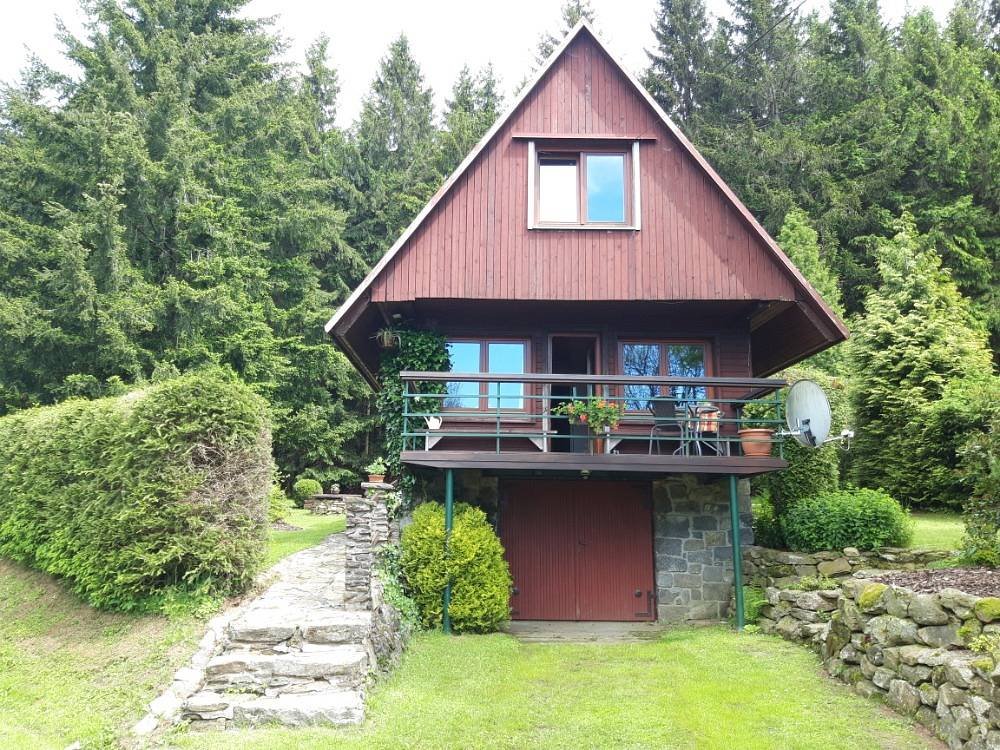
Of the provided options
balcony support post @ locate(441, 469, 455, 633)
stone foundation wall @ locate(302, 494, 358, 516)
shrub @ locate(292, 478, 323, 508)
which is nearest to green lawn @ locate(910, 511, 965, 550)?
balcony support post @ locate(441, 469, 455, 633)

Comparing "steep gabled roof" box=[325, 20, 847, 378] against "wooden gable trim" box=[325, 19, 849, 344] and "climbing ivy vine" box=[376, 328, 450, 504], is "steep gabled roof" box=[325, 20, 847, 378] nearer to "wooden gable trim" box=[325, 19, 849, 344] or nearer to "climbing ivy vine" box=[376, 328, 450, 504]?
"wooden gable trim" box=[325, 19, 849, 344]

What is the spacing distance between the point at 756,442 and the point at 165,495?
8.34 meters

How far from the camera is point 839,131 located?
29859 millimetres

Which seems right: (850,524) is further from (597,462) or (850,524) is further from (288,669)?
(288,669)

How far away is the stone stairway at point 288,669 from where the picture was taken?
7.24 metres

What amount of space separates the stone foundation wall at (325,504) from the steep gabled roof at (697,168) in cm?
1250

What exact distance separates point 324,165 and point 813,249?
19.5 m

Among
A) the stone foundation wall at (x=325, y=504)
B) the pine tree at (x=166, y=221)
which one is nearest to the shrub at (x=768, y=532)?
the stone foundation wall at (x=325, y=504)

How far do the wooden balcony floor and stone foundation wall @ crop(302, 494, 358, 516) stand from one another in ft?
45.5

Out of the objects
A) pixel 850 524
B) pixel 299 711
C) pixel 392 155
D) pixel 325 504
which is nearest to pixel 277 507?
pixel 325 504

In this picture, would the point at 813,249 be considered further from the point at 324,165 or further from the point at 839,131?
the point at 324,165

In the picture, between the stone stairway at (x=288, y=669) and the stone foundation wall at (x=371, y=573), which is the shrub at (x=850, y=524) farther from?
the stone stairway at (x=288, y=669)

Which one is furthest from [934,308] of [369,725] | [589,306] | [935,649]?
[369,725]

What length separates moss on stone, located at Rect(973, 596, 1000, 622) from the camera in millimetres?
6578
